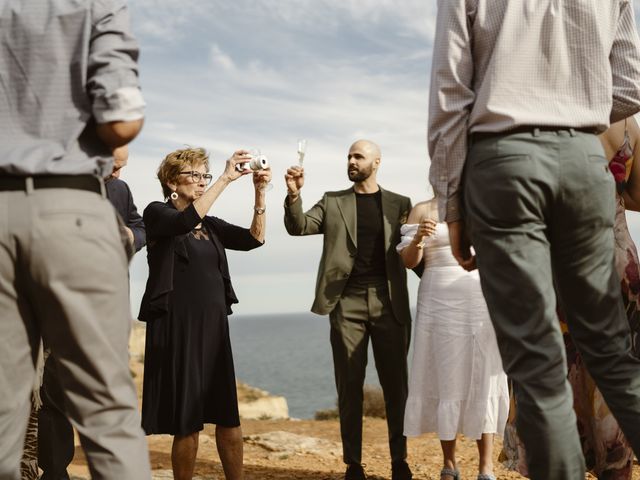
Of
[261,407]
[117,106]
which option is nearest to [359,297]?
[117,106]

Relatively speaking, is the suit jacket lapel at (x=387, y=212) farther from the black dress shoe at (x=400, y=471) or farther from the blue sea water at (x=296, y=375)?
the blue sea water at (x=296, y=375)

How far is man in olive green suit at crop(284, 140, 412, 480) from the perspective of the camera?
6426 millimetres

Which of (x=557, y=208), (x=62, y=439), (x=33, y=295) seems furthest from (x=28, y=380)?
(x=62, y=439)

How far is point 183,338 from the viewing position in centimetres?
520

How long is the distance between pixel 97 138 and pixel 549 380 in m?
1.66

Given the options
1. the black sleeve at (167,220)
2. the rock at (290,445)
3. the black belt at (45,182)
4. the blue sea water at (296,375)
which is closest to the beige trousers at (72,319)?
the black belt at (45,182)

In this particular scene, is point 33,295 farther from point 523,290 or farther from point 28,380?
point 523,290

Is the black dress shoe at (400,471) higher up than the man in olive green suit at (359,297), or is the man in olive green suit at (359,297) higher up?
the man in olive green suit at (359,297)

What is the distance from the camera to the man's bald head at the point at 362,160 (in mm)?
6863

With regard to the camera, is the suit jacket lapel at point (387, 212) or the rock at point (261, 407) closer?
the suit jacket lapel at point (387, 212)

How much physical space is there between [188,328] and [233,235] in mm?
749

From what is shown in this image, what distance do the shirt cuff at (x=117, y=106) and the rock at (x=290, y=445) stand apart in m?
6.09

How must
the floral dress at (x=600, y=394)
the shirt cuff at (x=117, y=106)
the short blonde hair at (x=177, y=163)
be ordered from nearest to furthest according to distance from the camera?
1. the shirt cuff at (x=117, y=106)
2. the floral dress at (x=600, y=394)
3. the short blonde hair at (x=177, y=163)

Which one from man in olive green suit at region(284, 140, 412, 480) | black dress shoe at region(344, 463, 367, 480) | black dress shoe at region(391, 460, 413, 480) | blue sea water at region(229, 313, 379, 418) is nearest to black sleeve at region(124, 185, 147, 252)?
man in olive green suit at region(284, 140, 412, 480)
